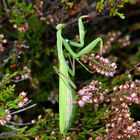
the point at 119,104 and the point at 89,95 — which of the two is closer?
the point at 89,95

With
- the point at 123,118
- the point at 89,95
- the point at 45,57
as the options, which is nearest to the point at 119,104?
the point at 123,118

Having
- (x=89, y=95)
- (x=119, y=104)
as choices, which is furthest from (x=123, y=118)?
(x=89, y=95)

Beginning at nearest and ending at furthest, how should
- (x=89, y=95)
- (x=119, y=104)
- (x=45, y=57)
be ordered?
(x=89, y=95) < (x=119, y=104) < (x=45, y=57)

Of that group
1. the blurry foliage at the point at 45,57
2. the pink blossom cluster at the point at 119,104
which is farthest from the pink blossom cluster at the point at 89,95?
the blurry foliage at the point at 45,57

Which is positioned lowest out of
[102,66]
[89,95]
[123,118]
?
[123,118]

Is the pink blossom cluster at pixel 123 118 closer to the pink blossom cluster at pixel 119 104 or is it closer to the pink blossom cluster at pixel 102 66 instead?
the pink blossom cluster at pixel 119 104

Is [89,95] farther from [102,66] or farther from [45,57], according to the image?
[45,57]

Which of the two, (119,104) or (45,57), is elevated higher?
(45,57)

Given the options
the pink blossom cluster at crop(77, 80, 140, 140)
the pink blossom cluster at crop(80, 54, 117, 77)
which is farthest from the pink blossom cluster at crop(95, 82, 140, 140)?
the pink blossom cluster at crop(80, 54, 117, 77)

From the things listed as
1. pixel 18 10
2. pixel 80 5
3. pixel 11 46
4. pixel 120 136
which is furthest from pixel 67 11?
pixel 120 136

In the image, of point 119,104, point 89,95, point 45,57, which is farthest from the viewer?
point 45,57
